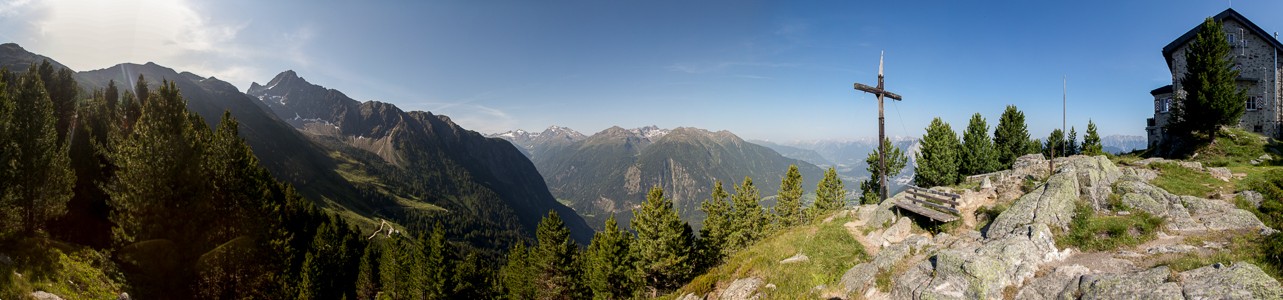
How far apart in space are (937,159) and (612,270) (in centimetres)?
3738

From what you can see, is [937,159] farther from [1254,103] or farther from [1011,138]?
[1254,103]

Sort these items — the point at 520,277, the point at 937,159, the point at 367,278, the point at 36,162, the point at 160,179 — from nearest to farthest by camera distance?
the point at 160,179 < the point at 36,162 < the point at 937,159 < the point at 520,277 < the point at 367,278

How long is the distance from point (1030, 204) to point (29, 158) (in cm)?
5669

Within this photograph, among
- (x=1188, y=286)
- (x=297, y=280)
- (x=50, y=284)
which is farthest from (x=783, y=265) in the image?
(x=297, y=280)

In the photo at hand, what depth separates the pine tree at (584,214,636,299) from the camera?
47.2 meters

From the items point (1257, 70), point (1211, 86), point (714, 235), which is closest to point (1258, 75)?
point (1257, 70)

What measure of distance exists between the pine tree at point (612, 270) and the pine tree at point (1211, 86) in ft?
187

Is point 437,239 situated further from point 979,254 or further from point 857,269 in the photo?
point 979,254

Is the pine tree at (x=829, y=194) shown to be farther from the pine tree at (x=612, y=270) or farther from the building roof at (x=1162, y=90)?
the building roof at (x=1162, y=90)

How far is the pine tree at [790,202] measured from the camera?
6134cm

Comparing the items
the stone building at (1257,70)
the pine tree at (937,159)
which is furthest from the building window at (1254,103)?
the pine tree at (937,159)

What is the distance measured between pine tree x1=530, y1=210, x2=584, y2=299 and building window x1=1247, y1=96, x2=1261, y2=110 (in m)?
78.8

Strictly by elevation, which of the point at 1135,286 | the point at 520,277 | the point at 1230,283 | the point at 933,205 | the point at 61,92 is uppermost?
the point at 61,92

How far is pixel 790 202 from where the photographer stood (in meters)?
61.6
